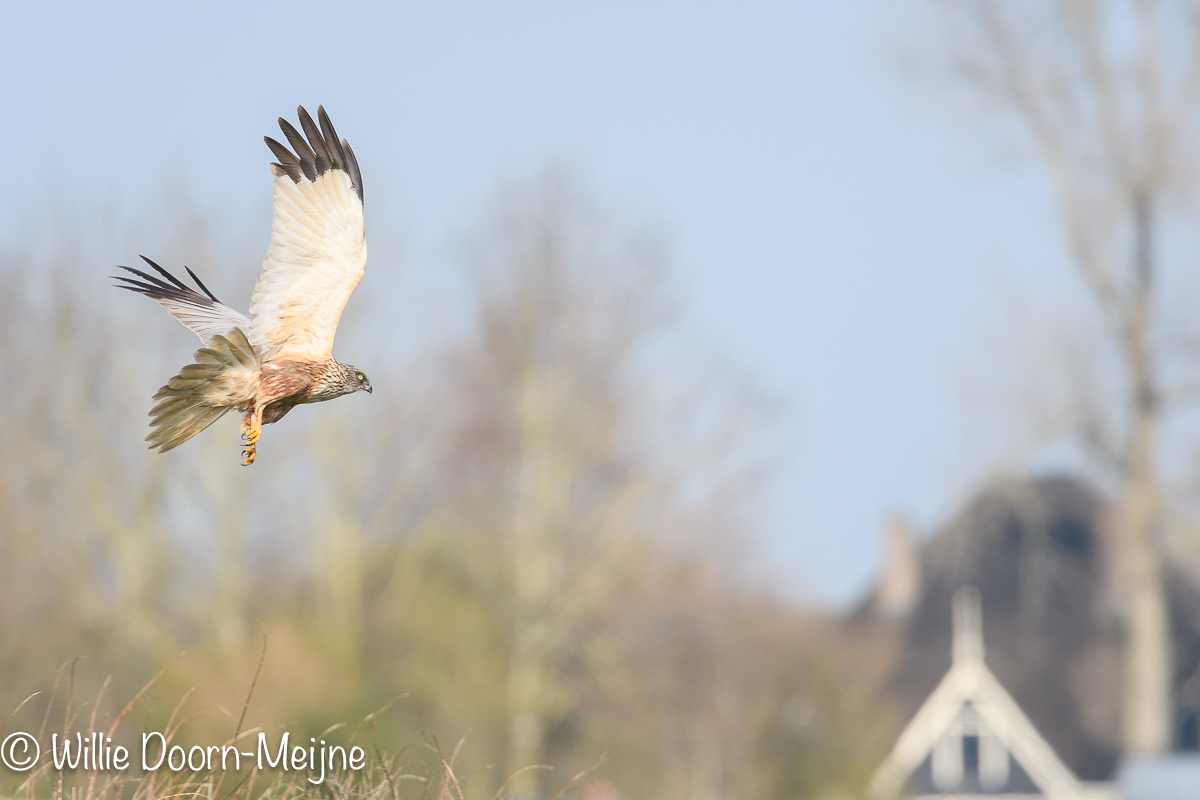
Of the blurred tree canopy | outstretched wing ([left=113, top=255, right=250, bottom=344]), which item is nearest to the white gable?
the blurred tree canopy

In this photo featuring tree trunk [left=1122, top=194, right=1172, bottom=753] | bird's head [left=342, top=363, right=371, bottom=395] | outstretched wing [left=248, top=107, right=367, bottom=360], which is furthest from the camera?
tree trunk [left=1122, top=194, right=1172, bottom=753]

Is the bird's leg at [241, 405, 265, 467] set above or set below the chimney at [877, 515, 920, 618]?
above

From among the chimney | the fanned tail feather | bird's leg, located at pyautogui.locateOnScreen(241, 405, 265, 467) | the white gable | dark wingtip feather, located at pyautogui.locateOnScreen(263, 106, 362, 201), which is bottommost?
the white gable

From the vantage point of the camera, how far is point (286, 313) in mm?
5277

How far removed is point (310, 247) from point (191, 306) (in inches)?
20.6

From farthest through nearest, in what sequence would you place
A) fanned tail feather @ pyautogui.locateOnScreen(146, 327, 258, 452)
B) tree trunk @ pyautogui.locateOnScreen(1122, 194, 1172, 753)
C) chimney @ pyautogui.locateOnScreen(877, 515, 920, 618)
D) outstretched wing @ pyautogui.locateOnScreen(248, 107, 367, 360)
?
chimney @ pyautogui.locateOnScreen(877, 515, 920, 618), tree trunk @ pyautogui.locateOnScreen(1122, 194, 1172, 753), outstretched wing @ pyautogui.locateOnScreen(248, 107, 367, 360), fanned tail feather @ pyautogui.locateOnScreen(146, 327, 258, 452)

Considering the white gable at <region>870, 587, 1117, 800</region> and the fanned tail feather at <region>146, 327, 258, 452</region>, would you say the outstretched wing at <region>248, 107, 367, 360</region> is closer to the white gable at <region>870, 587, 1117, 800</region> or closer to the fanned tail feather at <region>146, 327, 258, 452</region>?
the fanned tail feather at <region>146, 327, 258, 452</region>

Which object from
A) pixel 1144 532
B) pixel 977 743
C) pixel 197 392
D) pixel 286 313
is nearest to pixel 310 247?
pixel 286 313

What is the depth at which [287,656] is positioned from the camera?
59.8 feet

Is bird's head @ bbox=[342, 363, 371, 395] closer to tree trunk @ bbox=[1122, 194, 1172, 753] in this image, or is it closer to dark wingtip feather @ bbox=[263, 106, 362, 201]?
dark wingtip feather @ bbox=[263, 106, 362, 201]

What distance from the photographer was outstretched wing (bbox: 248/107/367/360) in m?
5.21

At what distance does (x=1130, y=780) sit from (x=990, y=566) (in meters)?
20.1

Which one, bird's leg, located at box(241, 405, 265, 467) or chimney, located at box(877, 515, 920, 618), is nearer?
bird's leg, located at box(241, 405, 265, 467)

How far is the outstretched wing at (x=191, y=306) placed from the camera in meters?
5.47
